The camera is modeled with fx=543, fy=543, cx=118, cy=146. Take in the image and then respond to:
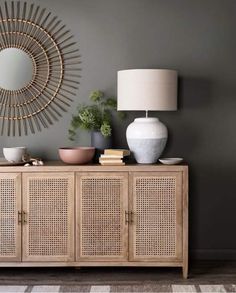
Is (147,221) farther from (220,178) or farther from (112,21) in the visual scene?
(112,21)

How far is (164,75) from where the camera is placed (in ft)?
11.8

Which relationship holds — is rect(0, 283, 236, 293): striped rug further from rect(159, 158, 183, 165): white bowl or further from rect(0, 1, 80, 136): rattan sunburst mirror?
rect(0, 1, 80, 136): rattan sunburst mirror

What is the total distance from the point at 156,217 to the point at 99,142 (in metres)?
0.69

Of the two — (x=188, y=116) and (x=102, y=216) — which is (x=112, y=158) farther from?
(x=188, y=116)

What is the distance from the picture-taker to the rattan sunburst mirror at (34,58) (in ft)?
13.0

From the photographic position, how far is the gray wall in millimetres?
3959

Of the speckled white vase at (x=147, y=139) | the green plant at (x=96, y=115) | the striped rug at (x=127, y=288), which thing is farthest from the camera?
the green plant at (x=96, y=115)

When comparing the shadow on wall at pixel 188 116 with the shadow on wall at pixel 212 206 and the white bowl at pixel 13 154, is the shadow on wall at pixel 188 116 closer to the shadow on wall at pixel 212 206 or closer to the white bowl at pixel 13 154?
the shadow on wall at pixel 212 206

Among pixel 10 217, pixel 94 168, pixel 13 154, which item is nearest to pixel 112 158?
pixel 94 168

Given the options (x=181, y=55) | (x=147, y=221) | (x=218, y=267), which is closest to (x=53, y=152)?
(x=147, y=221)

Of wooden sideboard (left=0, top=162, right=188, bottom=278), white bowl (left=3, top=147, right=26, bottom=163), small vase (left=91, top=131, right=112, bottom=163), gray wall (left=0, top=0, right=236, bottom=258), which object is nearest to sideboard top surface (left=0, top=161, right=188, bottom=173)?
wooden sideboard (left=0, top=162, right=188, bottom=278)

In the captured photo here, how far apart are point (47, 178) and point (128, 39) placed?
Answer: 3.93 ft

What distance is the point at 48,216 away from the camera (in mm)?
3594

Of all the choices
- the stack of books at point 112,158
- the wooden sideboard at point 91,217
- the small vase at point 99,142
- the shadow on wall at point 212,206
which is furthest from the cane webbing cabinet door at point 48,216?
the shadow on wall at point 212,206
